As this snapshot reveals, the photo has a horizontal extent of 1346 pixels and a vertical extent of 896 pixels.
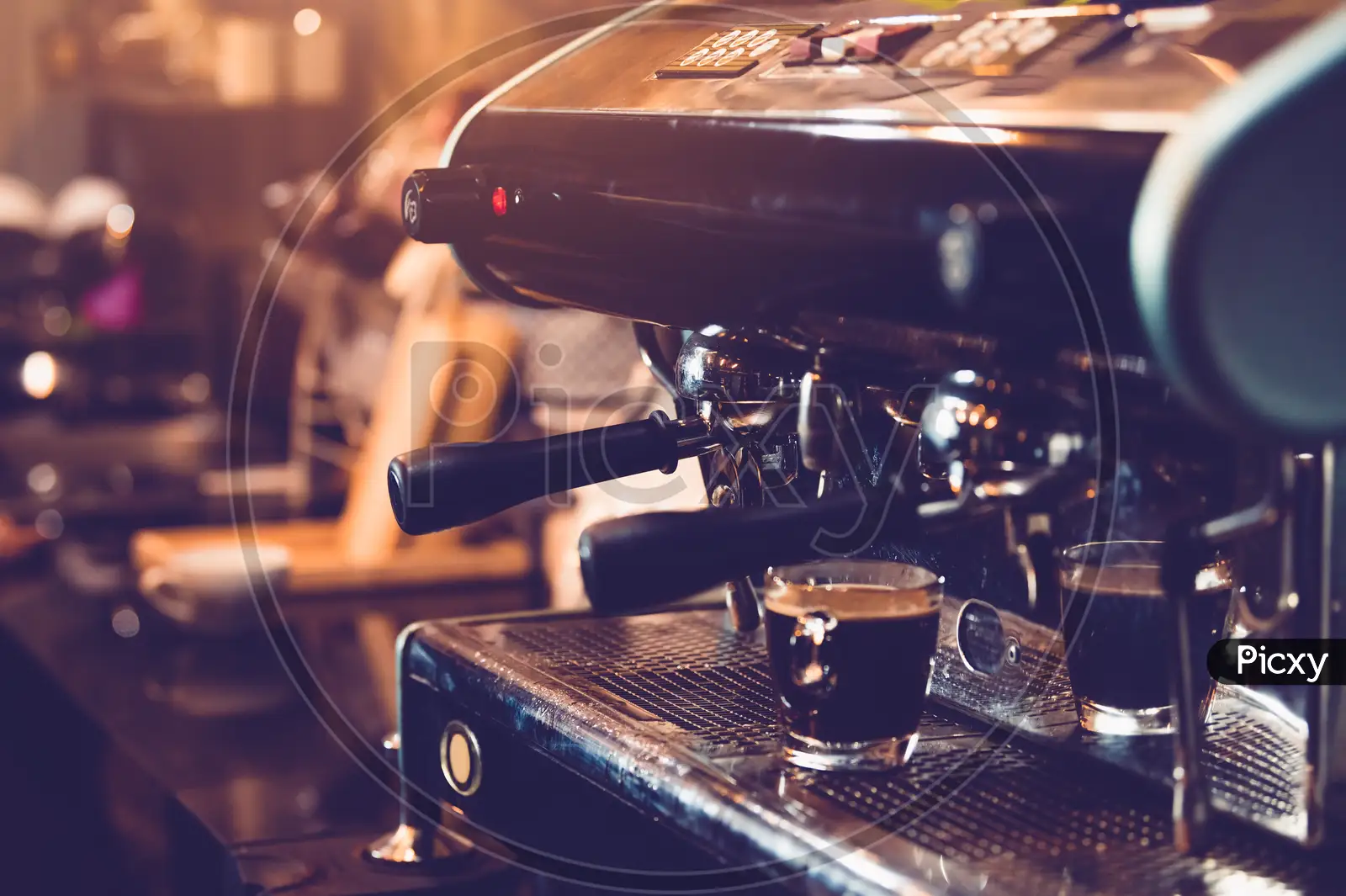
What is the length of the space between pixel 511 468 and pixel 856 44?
0.22m

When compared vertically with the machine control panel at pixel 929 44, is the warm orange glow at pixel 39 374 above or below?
below

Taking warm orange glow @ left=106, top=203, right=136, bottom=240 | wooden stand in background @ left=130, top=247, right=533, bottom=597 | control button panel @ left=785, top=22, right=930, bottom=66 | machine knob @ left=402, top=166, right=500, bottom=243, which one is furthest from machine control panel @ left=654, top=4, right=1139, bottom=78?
→ warm orange glow @ left=106, top=203, right=136, bottom=240

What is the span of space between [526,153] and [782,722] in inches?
11.6

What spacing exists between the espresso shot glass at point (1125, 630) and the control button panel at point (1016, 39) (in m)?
0.19

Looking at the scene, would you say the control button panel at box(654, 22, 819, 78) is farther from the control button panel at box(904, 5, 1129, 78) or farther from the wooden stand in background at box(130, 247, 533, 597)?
the wooden stand in background at box(130, 247, 533, 597)

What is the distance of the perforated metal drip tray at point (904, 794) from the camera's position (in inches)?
19.5

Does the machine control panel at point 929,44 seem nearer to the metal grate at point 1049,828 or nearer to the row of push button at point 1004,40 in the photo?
the row of push button at point 1004,40

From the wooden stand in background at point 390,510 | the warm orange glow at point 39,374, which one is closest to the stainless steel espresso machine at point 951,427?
the wooden stand in background at point 390,510

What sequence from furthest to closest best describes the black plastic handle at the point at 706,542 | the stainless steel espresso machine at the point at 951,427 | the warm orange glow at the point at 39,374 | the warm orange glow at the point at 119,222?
the warm orange glow at the point at 119,222 → the warm orange glow at the point at 39,374 → the black plastic handle at the point at 706,542 → the stainless steel espresso machine at the point at 951,427

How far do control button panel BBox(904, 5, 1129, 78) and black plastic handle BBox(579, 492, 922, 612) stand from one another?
6.4 inches

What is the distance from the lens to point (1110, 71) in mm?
471

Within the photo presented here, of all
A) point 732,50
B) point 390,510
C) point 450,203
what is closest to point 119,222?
point 390,510

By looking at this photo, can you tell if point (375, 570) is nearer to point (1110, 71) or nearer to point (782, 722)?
point (782, 722)

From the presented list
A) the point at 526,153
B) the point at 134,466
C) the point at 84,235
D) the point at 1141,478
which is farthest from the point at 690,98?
the point at 84,235
